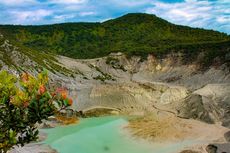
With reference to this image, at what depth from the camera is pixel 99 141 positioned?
61469mm

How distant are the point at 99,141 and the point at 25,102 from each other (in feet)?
157

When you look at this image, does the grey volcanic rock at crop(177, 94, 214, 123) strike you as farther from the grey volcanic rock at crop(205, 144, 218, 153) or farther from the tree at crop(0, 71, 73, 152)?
the tree at crop(0, 71, 73, 152)

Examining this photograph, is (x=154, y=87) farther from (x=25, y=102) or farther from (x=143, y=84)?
(x=25, y=102)

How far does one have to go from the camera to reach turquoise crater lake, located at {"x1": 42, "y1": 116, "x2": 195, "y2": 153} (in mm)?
56469

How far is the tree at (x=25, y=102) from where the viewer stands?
46.3 feet

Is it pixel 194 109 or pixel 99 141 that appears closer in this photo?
pixel 99 141

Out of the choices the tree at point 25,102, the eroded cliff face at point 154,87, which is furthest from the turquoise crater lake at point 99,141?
the tree at point 25,102

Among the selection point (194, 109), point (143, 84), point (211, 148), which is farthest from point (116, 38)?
point (211, 148)

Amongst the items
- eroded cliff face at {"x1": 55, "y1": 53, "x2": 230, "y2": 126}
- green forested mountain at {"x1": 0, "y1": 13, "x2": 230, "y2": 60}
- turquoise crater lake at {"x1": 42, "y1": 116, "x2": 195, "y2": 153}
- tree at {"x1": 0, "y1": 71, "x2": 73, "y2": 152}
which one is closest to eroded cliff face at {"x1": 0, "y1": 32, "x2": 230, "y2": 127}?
eroded cliff face at {"x1": 55, "y1": 53, "x2": 230, "y2": 126}

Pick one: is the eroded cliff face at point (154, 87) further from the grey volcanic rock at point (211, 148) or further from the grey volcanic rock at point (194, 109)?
the grey volcanic rock at point (211, 148)

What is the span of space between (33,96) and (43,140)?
49841mm

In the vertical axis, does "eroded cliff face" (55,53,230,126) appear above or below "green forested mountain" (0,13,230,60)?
below

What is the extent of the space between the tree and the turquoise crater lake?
41259 mm

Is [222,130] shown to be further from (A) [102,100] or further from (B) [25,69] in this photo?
(B) [25,69]
